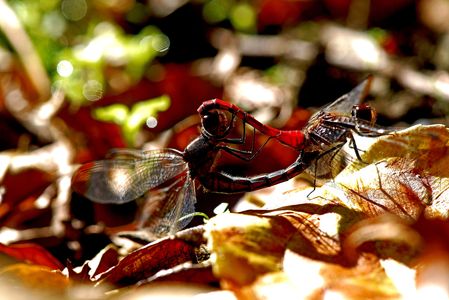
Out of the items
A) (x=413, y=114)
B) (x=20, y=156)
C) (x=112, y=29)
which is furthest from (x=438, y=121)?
(x=112, y=29)

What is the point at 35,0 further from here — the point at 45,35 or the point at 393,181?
the point at 393,181

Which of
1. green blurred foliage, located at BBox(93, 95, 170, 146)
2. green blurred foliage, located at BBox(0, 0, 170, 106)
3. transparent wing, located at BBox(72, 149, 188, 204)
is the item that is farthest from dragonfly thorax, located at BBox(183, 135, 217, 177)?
green blurred foliage, located at BBox(0, 0, 170, 106)

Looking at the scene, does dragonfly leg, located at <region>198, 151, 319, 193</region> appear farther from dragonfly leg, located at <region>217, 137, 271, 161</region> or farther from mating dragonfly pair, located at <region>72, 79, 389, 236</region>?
dragonfly leg, located at <region>217, 137, 271, 161</region>

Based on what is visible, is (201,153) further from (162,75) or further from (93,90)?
(162,75)

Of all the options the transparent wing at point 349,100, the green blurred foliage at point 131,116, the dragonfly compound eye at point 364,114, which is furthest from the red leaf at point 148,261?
the green blurred foliage at point 131,116

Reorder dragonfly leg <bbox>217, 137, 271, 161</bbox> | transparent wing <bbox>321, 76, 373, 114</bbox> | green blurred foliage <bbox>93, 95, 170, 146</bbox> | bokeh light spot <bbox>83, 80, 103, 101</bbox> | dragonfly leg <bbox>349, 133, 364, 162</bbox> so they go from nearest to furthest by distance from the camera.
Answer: dragonfly leg <bbox>349, 133, 364, 162</bbox> < dragonfly leg <bbox>217, 137, 271, 161</bbox> < transparent wing <bbox>321, 76, 373, 114</bbox> < green blurred foliage <bbox>93, 95, 170, 146</bbox> < bokeh light spot <bbox>83, 80, 103, 101</bbox>

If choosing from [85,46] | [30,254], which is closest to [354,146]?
[30,254]
